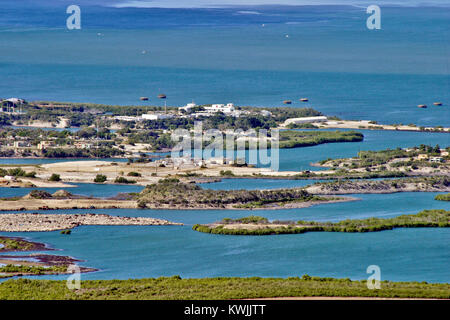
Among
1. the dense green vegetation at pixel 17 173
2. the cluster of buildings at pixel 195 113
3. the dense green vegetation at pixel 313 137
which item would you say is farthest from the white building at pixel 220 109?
the dense green vegetation at pixel 17 173

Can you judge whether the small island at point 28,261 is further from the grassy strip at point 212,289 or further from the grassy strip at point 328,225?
the grassy strip at point 328,225

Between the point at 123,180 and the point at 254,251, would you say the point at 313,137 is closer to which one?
the point at 123,180

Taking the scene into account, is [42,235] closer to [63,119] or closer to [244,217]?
[244,217]

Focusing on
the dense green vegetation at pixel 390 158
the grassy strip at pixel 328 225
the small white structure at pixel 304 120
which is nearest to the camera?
the grassy strip at pixel 328 225

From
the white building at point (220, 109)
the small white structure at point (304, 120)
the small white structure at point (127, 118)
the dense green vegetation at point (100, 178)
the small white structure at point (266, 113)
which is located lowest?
the dense green vegetation at point (100, 178)

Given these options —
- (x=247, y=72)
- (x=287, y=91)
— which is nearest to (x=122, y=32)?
(x=247, y=72)
